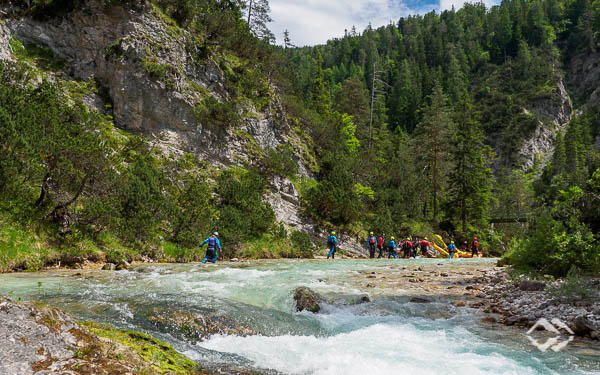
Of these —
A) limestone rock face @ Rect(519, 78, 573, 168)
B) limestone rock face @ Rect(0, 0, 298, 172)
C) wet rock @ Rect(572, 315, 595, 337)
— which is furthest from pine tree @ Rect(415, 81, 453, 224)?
limestone rock face @ Rect(519, 78, 573, 168)

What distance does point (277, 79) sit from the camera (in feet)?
127

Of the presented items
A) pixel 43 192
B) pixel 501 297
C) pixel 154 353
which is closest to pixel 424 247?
pixel 501 297

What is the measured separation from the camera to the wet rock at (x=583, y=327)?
7022mm

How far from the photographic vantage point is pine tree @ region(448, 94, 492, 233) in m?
40.6

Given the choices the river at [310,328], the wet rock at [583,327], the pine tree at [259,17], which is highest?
the pine tree at [259,17]

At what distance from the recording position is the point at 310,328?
299 inches

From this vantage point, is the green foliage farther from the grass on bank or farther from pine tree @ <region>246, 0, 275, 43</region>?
pine tree @ <region>246, 0, 275, 43</region>

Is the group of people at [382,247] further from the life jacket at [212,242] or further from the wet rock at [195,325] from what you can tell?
the wet rock at [195,325]

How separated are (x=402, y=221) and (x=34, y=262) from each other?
29915 mm

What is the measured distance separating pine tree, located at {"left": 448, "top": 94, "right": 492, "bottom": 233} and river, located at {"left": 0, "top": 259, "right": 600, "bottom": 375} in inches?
1292

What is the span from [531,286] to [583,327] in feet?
11.5

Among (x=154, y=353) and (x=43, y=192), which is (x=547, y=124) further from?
(x=154, y=353)

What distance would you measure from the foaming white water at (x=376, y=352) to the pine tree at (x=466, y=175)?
3625cm

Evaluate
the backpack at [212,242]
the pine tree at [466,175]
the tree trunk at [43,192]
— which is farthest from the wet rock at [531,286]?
the pine tree at [466,175]
